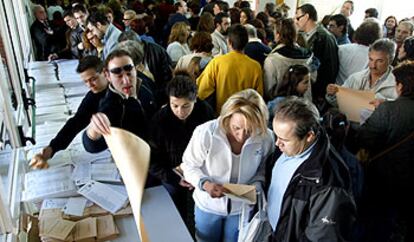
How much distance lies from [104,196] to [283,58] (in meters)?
1.73

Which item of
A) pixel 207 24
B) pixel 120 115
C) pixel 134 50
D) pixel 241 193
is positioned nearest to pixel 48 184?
pixel 120 115

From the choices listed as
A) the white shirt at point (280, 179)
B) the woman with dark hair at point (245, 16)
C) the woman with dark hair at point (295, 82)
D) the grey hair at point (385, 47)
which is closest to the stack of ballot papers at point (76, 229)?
the white shirt at point (280, 179)

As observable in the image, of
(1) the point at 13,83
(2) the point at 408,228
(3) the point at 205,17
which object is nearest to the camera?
(2) the point at 408,228

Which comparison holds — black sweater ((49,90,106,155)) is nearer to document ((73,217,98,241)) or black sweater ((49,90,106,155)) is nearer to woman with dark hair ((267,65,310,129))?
document ((73,217,98,241))

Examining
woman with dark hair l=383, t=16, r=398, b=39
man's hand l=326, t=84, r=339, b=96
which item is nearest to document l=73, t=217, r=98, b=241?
man's hand l=326, t=84, r=339, b=96

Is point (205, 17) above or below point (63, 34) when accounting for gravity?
above

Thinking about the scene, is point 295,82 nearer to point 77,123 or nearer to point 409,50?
point 409,50

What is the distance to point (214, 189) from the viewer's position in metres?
1.64

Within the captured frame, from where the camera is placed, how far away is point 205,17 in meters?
3.99

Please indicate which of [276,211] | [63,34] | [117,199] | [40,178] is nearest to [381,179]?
[276,211]

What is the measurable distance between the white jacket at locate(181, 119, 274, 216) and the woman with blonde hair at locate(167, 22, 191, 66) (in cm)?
194

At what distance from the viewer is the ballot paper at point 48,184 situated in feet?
5.98

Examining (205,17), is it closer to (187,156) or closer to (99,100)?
(99,100)

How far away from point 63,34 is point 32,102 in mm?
2390
